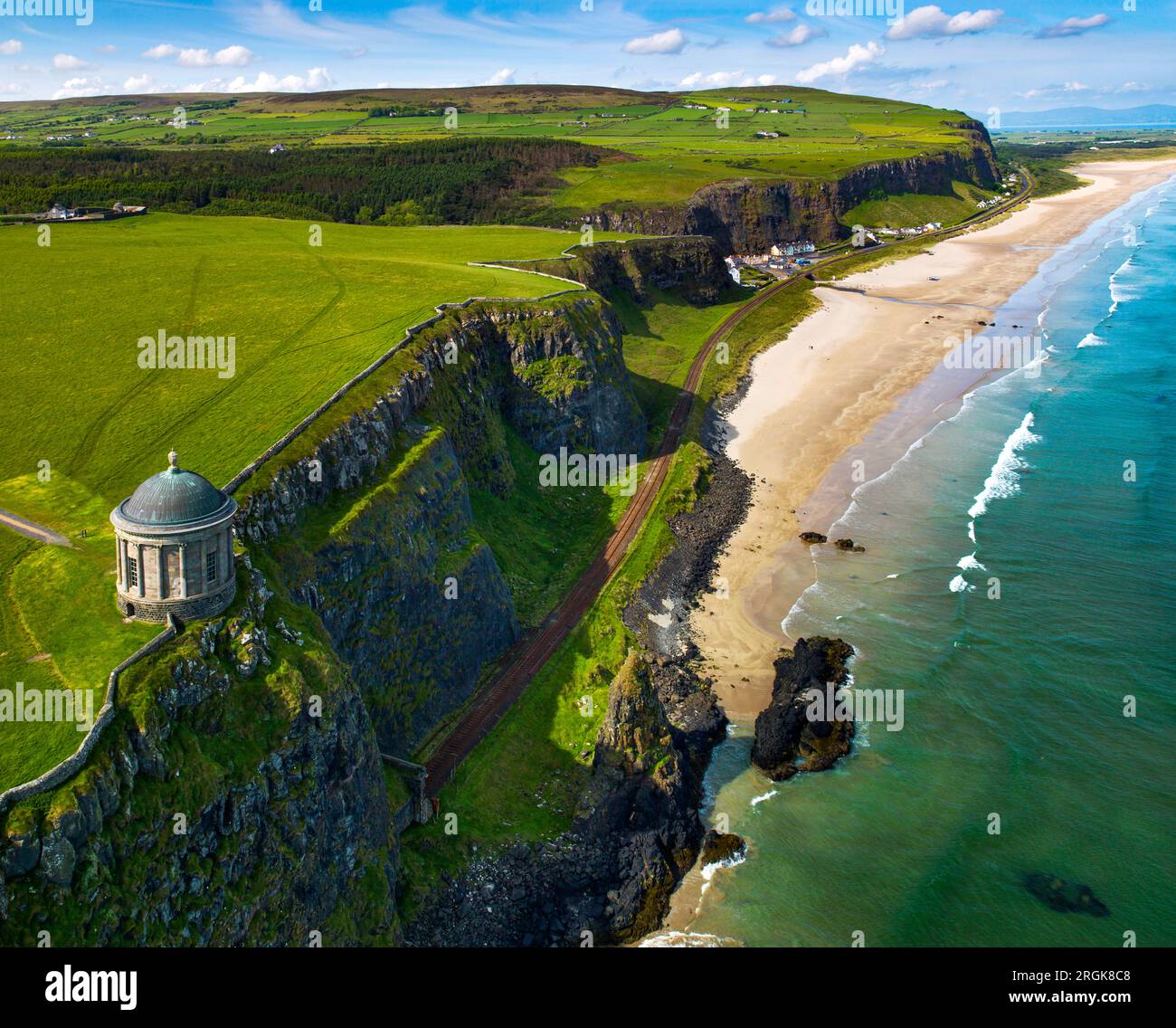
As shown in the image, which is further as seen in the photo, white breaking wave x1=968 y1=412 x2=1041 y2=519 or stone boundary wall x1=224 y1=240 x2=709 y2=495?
white breaking wave x1=968 y1=412 x2=1041 y2=519

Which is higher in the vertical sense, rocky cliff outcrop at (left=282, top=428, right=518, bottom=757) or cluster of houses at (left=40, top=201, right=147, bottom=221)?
cluster of houses at (left=40, top=201, right=147, bottom=221)

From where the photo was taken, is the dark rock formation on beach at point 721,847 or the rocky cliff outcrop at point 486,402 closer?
the dark rock formation on beach at point 721,847

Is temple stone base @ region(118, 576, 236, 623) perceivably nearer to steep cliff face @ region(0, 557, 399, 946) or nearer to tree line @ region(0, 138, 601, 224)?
steep cliff face @ region(0, 557, 399, 946)

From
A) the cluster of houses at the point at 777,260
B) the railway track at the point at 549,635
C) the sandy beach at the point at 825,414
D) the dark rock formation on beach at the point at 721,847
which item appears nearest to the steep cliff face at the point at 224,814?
the railway track at the point at 549,635

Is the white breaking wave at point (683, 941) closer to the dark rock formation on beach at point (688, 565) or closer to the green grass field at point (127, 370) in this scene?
the dark rock formation on beach at point (688, 565)

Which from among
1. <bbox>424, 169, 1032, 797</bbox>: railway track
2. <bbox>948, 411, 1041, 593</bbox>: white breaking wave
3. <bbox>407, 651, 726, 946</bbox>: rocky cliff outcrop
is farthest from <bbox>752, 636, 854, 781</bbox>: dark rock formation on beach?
<bbox>948, 411, 1041, 593</bbox>: white breaking wave

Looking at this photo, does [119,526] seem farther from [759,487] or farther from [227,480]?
[759,487]
